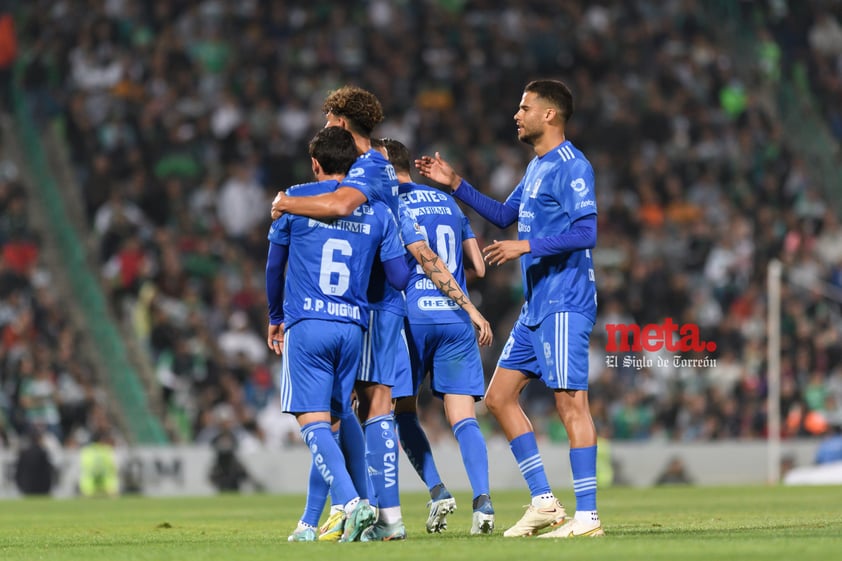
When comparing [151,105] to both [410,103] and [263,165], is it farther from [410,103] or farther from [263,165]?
[410,103]

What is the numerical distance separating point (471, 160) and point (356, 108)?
15.3m

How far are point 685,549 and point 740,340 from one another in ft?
47.7

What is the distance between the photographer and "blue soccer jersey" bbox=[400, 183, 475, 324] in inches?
366

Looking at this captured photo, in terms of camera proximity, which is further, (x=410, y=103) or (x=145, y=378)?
(x=410, y=103)

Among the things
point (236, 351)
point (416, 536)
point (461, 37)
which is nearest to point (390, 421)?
point (416, 536)

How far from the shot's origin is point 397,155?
9.52 meters

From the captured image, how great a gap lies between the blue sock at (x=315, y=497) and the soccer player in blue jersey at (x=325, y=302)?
0.15 feet

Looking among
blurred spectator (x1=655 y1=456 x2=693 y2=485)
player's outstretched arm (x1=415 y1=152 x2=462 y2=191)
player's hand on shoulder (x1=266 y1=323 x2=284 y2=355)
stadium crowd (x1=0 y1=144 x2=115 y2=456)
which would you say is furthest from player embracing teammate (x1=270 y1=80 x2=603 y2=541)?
stadium crowd (x1=0 y1=144 x2=115 y2=456)

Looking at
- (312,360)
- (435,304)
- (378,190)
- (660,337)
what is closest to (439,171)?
(435,304)

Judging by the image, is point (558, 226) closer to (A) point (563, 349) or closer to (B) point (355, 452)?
(A) point (563, 349)

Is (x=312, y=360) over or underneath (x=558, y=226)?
underneath

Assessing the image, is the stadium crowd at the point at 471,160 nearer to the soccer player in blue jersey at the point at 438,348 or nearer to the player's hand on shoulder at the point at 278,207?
the soccer player in blue jersey at the point at 438,348

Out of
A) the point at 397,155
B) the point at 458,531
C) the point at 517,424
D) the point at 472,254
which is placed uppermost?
the point at 397,155

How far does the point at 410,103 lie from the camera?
24.7 meters
